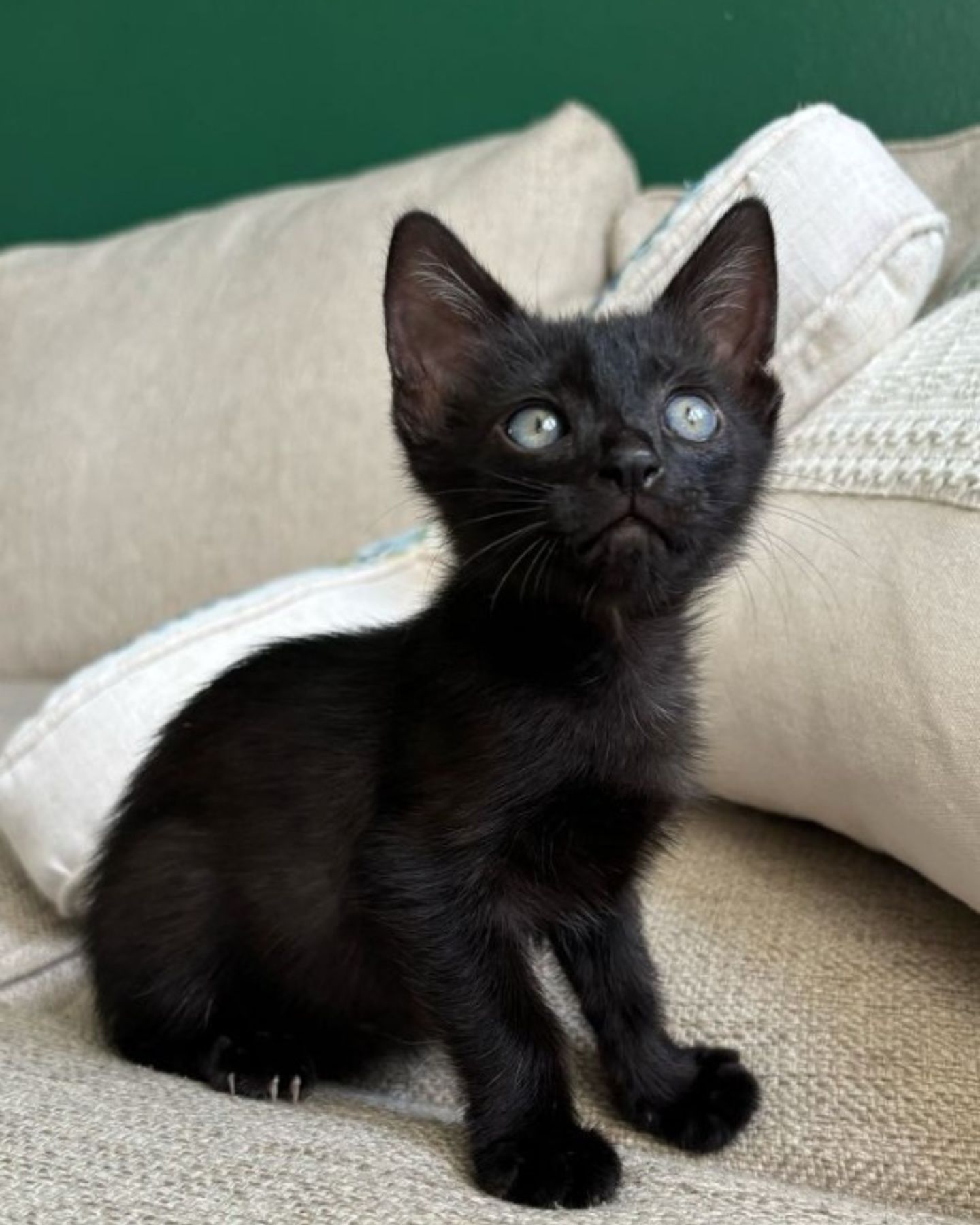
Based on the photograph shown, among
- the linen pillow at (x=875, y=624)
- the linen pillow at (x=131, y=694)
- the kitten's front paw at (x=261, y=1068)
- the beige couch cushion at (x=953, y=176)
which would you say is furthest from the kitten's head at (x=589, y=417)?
the beige couch cushion at (x=953, y=176)

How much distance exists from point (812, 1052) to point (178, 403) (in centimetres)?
123

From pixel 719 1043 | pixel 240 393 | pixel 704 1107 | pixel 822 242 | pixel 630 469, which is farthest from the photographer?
pixel 240 393

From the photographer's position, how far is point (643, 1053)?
95 cm

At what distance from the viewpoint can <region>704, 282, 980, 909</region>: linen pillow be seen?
38.8 inches

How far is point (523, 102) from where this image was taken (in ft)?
6.83

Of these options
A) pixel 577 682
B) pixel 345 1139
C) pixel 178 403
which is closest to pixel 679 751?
pixel 577 682

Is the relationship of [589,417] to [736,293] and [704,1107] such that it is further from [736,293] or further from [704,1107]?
[704,1107]

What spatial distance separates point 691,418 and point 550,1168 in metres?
0.47

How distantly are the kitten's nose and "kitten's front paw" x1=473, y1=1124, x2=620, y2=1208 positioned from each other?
0.39 metres

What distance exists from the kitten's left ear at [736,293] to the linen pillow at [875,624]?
183 millimetres

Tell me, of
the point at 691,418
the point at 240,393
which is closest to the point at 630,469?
the point at 691,418

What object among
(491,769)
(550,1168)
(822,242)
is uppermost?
(822,242)

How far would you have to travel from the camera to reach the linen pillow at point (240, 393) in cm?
172

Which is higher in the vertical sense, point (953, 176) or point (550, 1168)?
point (953, 176)
